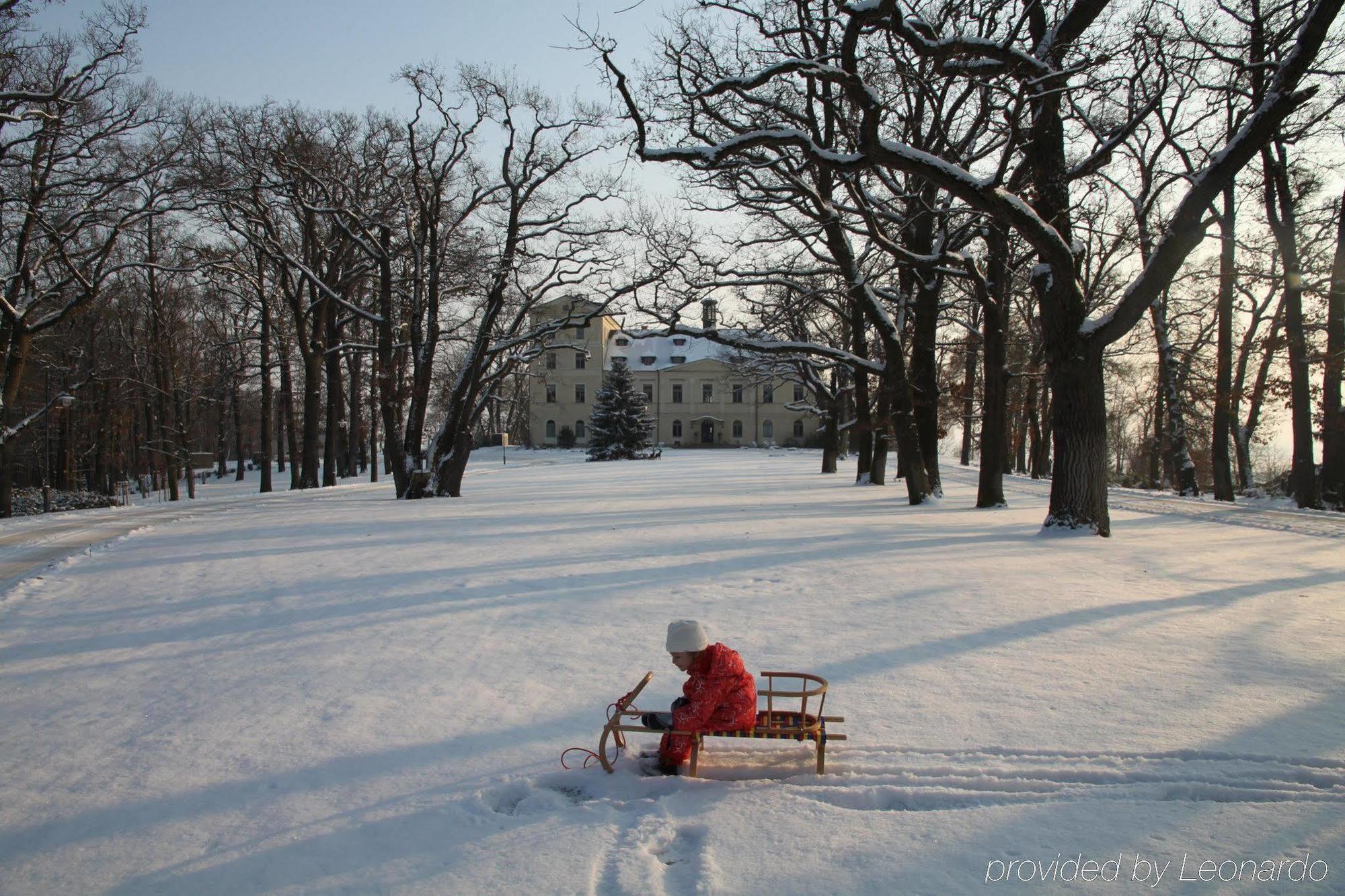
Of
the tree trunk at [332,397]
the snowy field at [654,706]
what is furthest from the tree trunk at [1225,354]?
the tree trunk at [332,397]

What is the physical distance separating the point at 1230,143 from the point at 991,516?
24.7ft

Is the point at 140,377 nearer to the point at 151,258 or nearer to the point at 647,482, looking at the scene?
the point at 151,258

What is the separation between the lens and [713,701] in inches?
173

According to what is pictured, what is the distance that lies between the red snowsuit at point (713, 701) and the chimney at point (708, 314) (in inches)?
645

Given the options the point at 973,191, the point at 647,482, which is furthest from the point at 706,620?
the point at 647,482

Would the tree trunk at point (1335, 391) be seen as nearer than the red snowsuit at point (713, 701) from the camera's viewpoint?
No

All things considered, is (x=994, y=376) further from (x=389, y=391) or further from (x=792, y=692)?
(x=389, y=391)

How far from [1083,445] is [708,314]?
1192 cm

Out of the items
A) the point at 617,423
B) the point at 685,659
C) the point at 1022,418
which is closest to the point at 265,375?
the point at 617,423

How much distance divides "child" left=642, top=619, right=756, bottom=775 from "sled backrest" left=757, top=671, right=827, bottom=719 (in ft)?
1.12

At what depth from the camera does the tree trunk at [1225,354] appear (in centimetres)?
2303

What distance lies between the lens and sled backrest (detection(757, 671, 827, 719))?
4.75 m

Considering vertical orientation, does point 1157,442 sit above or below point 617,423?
below

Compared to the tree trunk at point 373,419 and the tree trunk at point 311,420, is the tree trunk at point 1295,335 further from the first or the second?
the tree trunk at point 373,419
